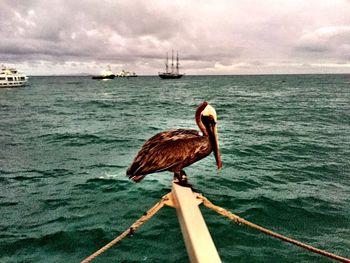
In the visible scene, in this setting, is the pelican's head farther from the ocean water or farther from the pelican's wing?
the ocean water

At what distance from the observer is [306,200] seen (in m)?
11.3

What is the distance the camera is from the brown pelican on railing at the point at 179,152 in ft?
11.8

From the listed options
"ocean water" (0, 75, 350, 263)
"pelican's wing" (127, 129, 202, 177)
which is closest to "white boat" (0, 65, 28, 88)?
"ocean water" (0, 75, 350, 263)

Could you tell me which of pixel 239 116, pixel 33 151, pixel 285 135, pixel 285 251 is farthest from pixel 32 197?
pixel 239 116

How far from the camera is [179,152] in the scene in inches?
150

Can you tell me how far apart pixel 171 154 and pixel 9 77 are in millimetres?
108152

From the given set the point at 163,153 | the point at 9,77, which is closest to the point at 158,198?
the point at 163,153

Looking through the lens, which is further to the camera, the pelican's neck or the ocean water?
the ocean water

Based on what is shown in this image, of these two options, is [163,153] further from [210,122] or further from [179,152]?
[210,122]

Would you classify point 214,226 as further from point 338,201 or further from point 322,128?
point 322,128

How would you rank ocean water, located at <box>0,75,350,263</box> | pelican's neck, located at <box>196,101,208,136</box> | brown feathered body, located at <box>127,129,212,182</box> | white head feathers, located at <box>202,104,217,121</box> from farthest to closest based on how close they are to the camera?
ocean water, located at <box>0,75,350,263</box>, brown feathered body, located at <box>127,129,212,182</box>, pelican's neck, located at <box>196,101,208,136</box>, white head feathers, located at <box>202,104,217,121</box>

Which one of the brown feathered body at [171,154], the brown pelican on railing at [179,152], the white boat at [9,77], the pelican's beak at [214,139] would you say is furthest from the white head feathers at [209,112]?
the white boat at [9,77]

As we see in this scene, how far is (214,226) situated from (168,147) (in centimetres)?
658

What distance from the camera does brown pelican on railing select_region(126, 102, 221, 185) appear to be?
3.60m
